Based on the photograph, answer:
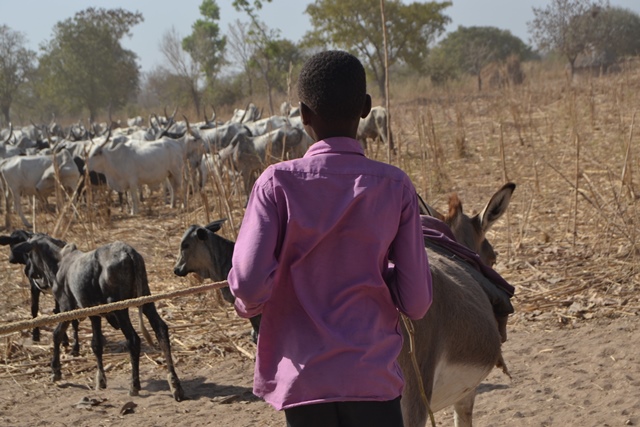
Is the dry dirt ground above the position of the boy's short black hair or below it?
below

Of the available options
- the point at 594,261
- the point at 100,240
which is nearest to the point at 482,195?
the point at 594,261

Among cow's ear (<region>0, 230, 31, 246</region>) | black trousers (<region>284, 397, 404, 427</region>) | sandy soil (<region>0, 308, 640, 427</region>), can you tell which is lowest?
sandy soil (<region>0, 308, 640, 427</region>)

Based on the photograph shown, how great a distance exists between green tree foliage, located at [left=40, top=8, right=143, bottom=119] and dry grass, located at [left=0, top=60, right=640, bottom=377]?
142 feet

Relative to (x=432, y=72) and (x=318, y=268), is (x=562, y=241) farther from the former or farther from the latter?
(x=432, y=72)

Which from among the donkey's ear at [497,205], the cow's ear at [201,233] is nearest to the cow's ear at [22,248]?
the cow's ear at [201,233]

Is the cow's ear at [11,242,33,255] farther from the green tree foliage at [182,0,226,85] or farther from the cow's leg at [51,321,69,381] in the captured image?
the green tree foliage at [182,0,226,85]

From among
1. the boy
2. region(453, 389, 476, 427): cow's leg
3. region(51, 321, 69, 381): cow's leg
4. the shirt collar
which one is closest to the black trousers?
the boy

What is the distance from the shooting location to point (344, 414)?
227 centimetres

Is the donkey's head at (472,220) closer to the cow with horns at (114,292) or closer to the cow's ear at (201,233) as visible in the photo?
the cow's ear at (201,233)

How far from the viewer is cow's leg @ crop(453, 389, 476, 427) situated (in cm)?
430

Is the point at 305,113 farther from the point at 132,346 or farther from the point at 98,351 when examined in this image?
the point at 98,351

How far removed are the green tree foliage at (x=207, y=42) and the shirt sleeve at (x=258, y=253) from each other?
192 feet

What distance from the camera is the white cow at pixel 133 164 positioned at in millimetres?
18266

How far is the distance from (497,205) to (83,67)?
198 feet
